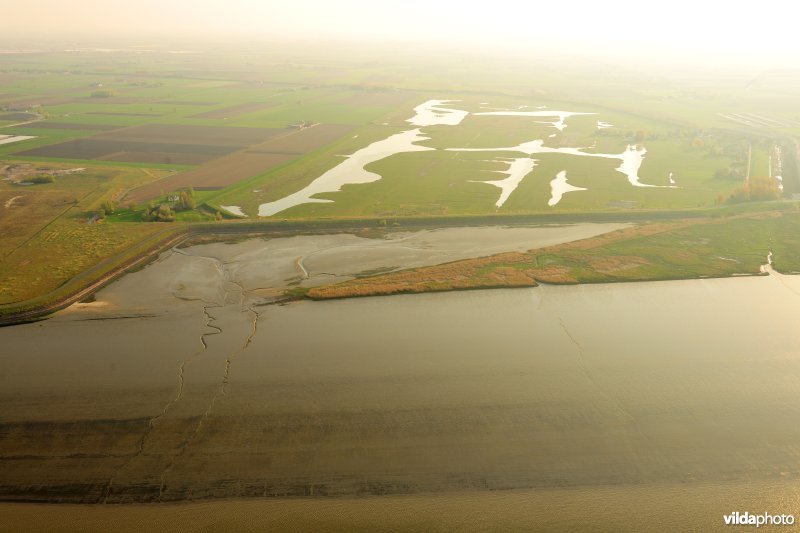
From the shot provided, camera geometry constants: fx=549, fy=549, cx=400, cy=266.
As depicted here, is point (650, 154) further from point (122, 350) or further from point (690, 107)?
point (122, 350)

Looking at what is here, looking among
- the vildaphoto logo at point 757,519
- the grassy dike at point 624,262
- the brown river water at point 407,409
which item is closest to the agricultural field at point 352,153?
the grassy dike at point 624,262

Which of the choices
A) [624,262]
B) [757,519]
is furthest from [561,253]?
[757,519]

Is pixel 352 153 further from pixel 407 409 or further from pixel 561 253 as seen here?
pixel 407 409

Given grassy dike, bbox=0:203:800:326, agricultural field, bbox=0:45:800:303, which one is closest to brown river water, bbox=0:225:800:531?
grassy dike, bbox=0:203:800:326

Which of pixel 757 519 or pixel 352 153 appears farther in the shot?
pixel 352 153

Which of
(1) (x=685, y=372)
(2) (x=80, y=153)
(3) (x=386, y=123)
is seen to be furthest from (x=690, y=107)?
(2) (x=80, y=153)

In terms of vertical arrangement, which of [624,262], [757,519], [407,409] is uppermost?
[624,262]

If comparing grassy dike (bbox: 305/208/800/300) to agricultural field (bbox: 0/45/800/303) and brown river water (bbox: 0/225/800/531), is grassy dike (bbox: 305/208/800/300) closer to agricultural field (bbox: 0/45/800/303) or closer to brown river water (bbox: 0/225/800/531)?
brown river water (bbox: 0/225/800/531)
